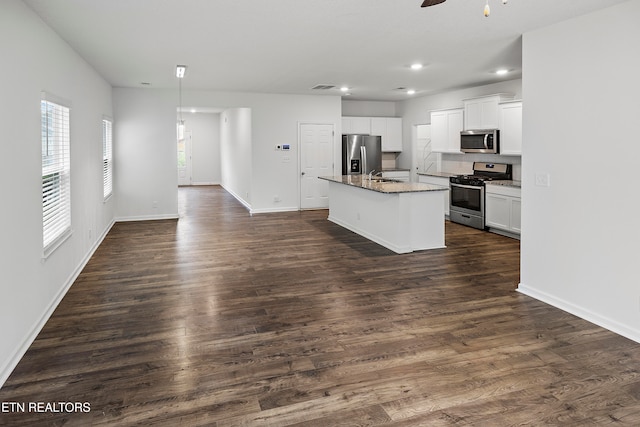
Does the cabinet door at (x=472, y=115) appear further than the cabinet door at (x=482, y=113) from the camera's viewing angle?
Yes

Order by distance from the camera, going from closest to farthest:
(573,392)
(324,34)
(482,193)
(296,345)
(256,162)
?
1. (573,392)
2. (296,345)
3. (324,34)
4. (482,193)
5. (256,162)

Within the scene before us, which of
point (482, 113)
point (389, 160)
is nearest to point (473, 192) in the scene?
point (482, 113)

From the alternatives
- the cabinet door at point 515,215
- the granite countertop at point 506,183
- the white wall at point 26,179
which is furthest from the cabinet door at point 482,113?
the white wall at point 26,179

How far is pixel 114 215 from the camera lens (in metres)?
8.46

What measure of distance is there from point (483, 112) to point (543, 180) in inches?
153

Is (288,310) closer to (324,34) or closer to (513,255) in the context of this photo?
(324,34)

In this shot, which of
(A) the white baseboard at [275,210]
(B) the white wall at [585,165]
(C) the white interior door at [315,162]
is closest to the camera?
(B) the white wall at [585,165]

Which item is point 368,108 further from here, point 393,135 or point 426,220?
point 426,220

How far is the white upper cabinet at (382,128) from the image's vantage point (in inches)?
403

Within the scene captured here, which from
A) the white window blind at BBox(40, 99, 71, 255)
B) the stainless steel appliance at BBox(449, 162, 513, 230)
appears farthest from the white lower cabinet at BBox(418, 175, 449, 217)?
the white window blind at BBox(40, 99, 71, 255)

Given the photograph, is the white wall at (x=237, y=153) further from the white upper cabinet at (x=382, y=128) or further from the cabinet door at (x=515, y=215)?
the cabinet door at (x=515, y=215)

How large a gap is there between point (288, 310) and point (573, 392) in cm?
220

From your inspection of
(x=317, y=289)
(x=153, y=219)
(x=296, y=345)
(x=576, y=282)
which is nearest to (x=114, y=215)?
(x=153, y=219)

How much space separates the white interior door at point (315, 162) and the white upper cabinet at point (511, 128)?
387 centimetres
